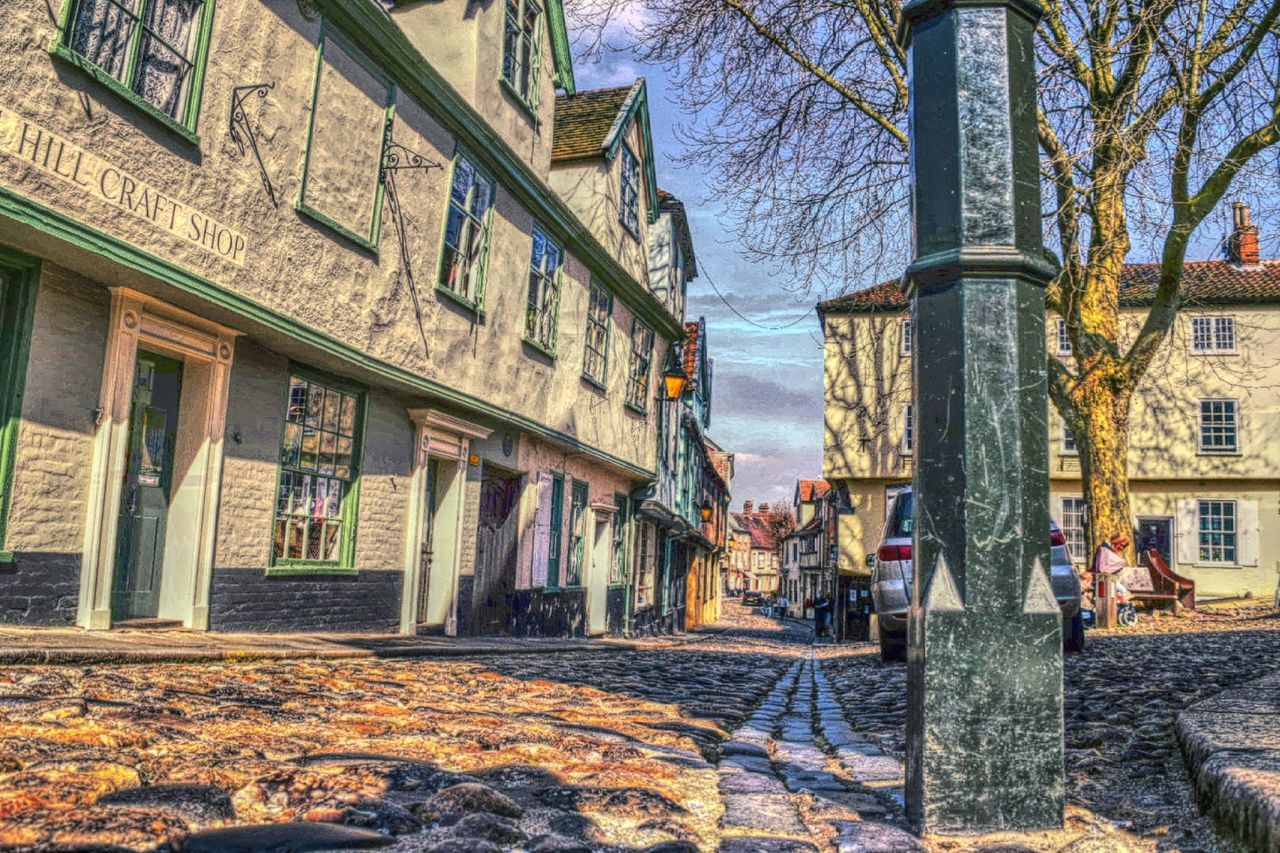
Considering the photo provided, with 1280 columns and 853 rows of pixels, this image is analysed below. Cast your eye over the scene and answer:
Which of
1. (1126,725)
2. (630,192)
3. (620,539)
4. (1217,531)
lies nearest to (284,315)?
(1126,725)

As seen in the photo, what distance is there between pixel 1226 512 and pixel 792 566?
143 ft

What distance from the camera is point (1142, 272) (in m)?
30.6

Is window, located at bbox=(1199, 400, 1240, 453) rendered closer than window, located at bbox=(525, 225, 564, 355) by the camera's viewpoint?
No

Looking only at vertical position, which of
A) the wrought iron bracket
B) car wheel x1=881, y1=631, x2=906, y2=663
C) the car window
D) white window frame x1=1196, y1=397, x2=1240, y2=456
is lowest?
car wheel x1=881, y1=631, x2=906, y2=663

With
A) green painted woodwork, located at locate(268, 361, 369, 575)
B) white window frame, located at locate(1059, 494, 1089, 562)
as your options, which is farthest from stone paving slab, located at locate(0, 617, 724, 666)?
white window frame, located at locate(1059, 494, 1089, 562)

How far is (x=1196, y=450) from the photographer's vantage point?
92.1 feet

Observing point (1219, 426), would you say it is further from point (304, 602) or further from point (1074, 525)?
point (304, 602)

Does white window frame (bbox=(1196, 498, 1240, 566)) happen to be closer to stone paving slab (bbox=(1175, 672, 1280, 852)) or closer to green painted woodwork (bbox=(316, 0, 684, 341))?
green painted woodwork (bbox=(316, 0, 684, 341))

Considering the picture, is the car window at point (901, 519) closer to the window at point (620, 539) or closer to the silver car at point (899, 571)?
the silver car at point (899, 571)

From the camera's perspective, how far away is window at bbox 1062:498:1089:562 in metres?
28.6

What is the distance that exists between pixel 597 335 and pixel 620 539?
4748 mm

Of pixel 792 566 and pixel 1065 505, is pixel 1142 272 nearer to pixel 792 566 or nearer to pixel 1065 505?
pixel 1065 505

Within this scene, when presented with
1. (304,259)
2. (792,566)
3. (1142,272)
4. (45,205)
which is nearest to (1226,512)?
(1142,272)

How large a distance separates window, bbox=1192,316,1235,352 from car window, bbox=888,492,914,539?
24.0 m
